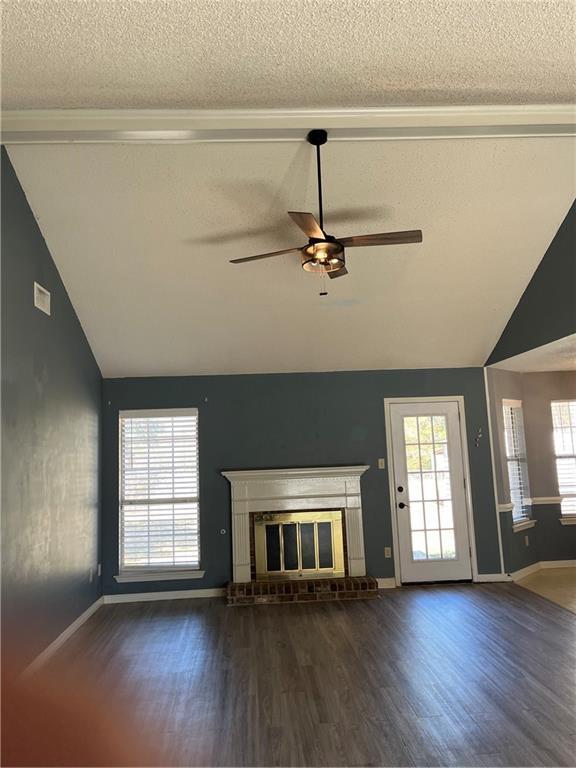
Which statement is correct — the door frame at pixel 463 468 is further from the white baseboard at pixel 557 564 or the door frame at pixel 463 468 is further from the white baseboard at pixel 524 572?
the white baseboard at pixel 557 564

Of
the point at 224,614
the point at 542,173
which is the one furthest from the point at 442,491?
the point at 542,173

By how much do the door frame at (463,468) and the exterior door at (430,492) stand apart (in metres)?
0.03

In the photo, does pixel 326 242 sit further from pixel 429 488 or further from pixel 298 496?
pixel 429 488

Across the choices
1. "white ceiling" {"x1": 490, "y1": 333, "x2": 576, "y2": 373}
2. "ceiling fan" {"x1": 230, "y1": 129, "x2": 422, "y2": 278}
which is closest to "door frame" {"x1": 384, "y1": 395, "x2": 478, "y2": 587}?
"white ceiling" {"x1": 490, "y1": 333, "x2": 576, "y2": 373}

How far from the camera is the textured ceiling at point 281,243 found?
4059 millimetres

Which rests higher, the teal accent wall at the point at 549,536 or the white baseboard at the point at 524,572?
the teal accent wall at the point at 549,536

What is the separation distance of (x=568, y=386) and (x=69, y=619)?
6416 millimetres

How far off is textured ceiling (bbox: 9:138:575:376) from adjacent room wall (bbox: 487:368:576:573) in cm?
100

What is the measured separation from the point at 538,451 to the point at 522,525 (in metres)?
1.06

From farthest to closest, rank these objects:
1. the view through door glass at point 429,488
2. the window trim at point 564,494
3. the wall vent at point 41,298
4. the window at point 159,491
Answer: the window trim at point 564,494 → the view through door glass at point 429,488 → the window at point 159,491 → the wall vent at point 41,298

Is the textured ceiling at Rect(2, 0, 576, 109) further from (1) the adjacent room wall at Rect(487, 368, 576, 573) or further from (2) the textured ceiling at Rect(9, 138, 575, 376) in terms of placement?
(1) the adjacent room wall at Rect(487, 368, 576, 573)

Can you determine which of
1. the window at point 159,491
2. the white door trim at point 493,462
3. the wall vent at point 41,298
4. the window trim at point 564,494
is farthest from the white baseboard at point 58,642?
the window trim at point 564,494

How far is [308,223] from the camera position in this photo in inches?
131

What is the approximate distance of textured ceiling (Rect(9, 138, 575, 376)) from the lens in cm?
406
